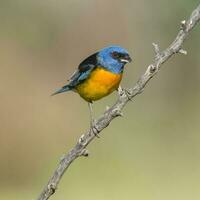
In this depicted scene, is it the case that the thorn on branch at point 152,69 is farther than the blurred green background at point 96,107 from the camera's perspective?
No

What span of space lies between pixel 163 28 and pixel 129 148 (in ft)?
7.65

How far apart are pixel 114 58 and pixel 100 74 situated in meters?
0.17

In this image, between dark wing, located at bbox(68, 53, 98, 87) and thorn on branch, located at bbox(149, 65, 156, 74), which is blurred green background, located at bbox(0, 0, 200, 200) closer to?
dark wing, located at bbox(68, 53, 98, 87)

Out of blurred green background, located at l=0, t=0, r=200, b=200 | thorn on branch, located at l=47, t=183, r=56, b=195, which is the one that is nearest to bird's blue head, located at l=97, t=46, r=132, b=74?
thorn on branch, located at l=47, t=183, r=56, b=195

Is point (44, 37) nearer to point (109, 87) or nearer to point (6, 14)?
point (6, 14)

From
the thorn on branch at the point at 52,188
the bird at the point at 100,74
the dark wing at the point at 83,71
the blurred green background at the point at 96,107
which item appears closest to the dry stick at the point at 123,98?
the thorn on branch at the point at 52,188

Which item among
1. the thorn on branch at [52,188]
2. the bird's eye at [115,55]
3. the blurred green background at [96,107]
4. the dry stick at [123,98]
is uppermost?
the blurred green background at [96,107]

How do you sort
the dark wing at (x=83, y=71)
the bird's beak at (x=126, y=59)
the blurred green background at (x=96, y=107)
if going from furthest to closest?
the blurred green background at (x=96, y=107), the dark wing at (x=83, y=71), the bird's beak at (x=126, y=59)

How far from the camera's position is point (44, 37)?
1339cm

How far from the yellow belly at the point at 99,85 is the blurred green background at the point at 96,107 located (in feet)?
13.7

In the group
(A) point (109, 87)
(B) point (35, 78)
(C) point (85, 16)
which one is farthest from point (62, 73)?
(A) point (109, 87)

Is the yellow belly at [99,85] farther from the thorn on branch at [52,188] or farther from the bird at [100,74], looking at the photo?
the thorn on branch at [52,188]

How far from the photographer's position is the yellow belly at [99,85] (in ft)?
17.8

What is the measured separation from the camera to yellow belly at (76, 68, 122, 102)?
543 centimetres
